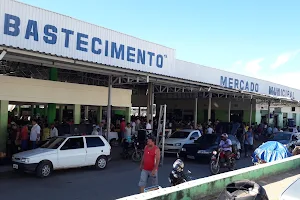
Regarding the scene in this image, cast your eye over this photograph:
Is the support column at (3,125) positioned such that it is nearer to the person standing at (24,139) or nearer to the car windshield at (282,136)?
the person standing at (24,139)

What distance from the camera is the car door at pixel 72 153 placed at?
38.0ft

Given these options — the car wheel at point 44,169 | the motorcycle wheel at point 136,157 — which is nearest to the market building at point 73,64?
the motorcycle wheel at point 136,157

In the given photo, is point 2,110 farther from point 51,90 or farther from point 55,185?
point 55,185

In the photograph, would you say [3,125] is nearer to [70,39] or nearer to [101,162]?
[70,39]

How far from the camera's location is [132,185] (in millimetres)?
10234

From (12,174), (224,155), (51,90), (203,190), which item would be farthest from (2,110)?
(203,190)

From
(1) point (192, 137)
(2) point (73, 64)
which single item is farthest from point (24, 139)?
(1) point (192, 137)

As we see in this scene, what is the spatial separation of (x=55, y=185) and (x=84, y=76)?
1454cm

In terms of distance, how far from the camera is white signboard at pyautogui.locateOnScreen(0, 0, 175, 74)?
13323mm

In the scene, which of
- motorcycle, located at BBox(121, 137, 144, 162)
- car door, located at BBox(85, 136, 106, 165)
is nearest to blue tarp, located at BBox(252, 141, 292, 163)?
motorcycle, located at BBox(121, 137, 144, 162)

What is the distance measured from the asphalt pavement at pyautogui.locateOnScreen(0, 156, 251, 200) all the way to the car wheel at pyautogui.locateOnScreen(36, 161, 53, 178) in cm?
18

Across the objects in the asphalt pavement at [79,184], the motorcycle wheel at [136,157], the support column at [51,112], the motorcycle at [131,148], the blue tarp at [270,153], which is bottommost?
the asphalt pavement at [79,184]

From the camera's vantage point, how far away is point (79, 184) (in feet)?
33.4

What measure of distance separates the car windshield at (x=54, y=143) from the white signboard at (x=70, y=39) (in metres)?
4.03
